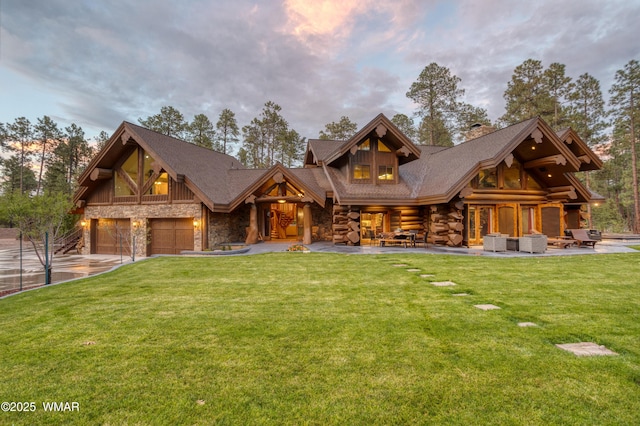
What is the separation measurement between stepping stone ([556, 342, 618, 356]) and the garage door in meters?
19.5

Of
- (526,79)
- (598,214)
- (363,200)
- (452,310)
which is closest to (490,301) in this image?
(452,310)

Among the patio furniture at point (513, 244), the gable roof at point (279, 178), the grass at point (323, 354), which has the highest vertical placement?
the gable roof at point (279, 178)

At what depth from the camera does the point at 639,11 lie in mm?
25516

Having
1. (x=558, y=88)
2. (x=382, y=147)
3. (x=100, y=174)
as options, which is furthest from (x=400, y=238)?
(x=558, y=88)

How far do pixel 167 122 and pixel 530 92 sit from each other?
40.7 m

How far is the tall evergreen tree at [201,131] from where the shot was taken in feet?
108

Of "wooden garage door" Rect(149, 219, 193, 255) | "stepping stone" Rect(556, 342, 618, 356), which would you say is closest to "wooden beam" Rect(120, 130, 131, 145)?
"wooden garage door" Rect(149, 219, 193, 255)

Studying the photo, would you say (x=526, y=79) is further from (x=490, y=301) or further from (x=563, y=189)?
(x=490, y=301)

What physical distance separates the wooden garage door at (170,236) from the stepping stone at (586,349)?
16.3 metres

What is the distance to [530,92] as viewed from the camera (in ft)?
92.1

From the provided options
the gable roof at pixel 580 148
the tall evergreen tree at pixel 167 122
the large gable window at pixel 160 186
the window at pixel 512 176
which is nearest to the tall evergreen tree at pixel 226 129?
the tall evergreen tree at pixel 167 122

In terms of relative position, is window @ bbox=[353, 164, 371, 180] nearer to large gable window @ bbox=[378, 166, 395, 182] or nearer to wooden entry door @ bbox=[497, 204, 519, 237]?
large gable window @ bbox=[378, 166, 395, 182]

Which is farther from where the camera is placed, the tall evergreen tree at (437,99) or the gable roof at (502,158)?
the tall evergreen tree at (437,99)

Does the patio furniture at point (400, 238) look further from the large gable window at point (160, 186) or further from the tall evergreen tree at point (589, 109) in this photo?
the tall evergreen tree at point (589, 109)
